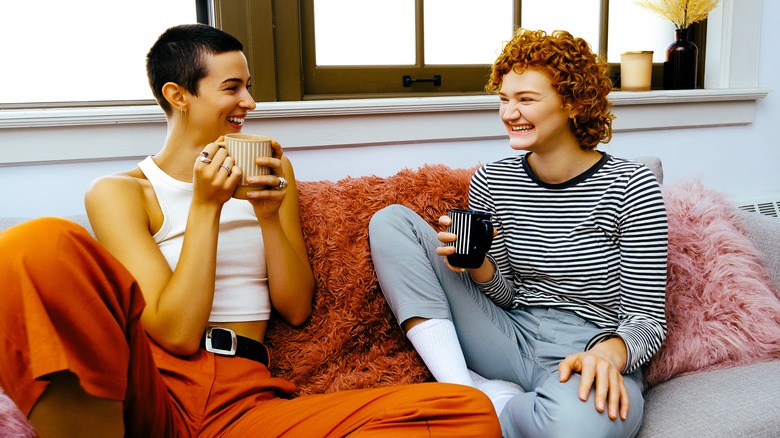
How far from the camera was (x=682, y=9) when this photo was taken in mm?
2158

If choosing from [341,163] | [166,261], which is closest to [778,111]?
[341,163]

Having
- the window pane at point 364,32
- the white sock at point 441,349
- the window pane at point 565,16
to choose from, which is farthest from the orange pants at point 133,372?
the window pane at point 565,16

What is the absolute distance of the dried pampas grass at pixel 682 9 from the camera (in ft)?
6.98

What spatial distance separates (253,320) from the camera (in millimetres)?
1310

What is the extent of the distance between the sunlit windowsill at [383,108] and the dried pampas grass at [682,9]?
0.24m

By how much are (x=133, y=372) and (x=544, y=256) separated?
813mm

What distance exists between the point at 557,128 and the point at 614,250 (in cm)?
26

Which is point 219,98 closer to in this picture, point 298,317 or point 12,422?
point 298,317

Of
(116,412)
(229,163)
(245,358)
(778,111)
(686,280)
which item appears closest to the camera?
(116,412)

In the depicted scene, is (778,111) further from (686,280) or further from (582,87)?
(582,87)

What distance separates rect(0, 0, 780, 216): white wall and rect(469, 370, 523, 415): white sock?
0.69m

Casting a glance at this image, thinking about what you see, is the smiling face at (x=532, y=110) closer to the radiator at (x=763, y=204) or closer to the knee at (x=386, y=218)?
the knee at (x=386, y=218)

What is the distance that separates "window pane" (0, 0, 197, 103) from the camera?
1.57 m

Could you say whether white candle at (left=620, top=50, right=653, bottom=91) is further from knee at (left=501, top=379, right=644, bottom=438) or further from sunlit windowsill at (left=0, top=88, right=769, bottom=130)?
knee at (left=501, top=379, right=644, bottom=438)
